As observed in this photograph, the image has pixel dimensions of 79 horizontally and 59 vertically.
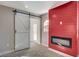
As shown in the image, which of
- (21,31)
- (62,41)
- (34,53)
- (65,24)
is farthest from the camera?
(21,31)

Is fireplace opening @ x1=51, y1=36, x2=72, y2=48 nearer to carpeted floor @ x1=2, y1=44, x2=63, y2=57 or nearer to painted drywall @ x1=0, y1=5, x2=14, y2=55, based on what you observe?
carpeted floor @ x1=2, y1=44, x2=63, y2=57

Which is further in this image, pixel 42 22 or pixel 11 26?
pixel 42 22

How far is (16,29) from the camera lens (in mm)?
4570

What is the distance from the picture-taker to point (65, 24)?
12.5 ft

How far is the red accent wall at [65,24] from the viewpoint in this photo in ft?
11.0

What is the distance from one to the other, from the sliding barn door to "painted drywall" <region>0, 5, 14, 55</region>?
1.10 feet

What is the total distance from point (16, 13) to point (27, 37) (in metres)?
1.68

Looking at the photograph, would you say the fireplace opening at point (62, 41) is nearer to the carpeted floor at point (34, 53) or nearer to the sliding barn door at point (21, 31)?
the carpeted floor at point (34, 53)

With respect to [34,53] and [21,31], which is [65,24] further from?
[21,31]

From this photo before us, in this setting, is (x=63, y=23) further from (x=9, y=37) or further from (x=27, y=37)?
(x=9, y=37)

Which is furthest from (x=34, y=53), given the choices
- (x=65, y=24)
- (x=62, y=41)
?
(x=65, y=24)

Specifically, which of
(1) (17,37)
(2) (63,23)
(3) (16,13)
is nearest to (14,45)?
(1) (17,37)

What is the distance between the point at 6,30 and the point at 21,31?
100 cm

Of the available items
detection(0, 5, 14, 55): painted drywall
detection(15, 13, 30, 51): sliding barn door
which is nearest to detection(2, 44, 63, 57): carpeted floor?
detection(0, 5, 14, 55): painted drywall
